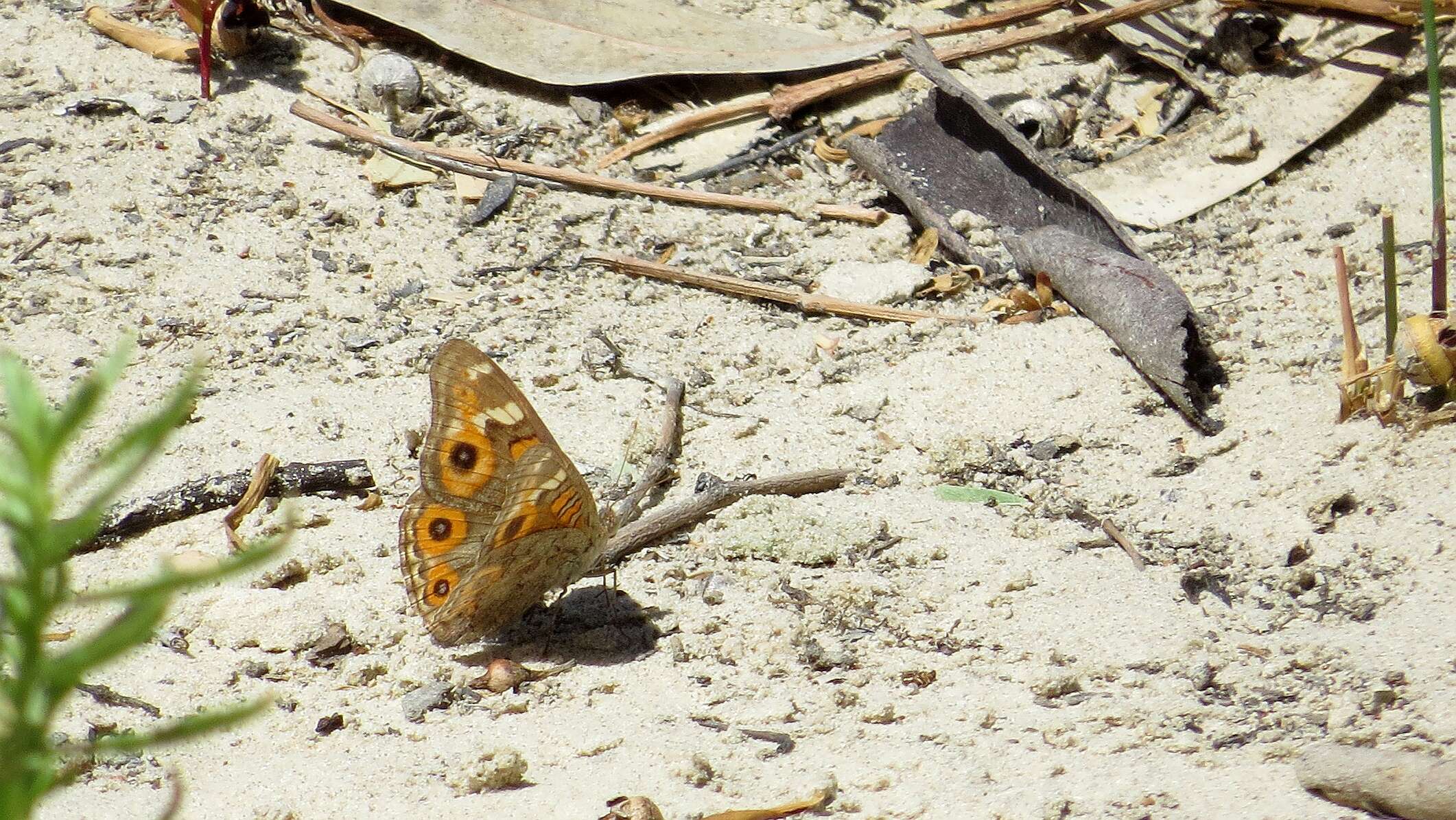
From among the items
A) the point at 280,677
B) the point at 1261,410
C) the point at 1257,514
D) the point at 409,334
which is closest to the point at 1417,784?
the point at 1257,514

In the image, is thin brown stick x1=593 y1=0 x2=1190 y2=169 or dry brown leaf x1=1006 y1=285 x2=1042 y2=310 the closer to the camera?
dry brown leaf x1=1006 y1=285 x2=1042 y2=310

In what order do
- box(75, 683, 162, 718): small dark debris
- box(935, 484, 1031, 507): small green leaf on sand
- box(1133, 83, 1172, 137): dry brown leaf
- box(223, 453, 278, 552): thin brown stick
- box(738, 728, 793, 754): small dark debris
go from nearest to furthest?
box(738, 728, 793, 754): small dark debris → box(75, 683, 162, 718): small dark debris → box(223, 453, 278, 552): thin brown stick → box(935, 484, 1031, 507): small green leaf on sand → box(1133, 83, 1172, 137): dry brown leaf

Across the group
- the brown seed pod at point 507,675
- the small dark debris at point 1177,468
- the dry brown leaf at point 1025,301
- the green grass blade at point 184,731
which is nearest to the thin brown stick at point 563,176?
the dry brown leaf at point 1025,301

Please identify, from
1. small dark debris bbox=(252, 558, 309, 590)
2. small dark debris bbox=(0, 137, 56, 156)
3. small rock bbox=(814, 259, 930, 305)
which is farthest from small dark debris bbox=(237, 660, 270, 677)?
small dark debris bbox=(0, 137, 56, 156)

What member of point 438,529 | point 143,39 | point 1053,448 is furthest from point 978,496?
point 143,39

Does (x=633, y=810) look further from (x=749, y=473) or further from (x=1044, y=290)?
(x=1044, y=290)

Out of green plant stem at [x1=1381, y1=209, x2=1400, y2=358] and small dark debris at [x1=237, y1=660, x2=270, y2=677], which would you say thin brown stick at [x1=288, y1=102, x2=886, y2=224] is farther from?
small dark debris at [x1=237, y1=660, x2=270, y2=677]

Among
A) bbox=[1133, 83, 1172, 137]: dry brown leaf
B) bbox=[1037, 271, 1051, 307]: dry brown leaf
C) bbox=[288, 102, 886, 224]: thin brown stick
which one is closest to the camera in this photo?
bbox=[1037, 271, 1051, 307]: dry brown leaf
